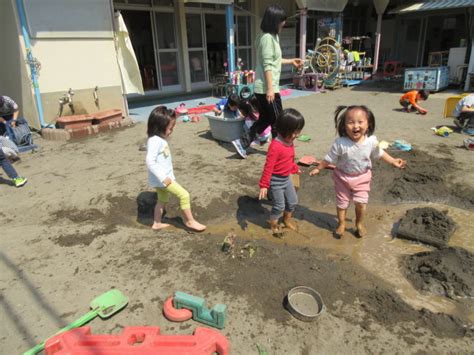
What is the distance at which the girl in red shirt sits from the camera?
3.06 m

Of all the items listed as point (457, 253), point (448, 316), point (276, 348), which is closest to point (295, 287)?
point (276, 348)

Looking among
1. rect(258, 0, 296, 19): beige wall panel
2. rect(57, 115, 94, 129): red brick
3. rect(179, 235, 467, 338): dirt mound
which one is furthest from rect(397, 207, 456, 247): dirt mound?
rect(258, 0, 296, 19): beige wall panel

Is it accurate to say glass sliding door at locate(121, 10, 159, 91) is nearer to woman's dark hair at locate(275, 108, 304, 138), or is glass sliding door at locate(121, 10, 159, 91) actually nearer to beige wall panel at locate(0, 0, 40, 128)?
beige wall panel at locate(0, 0, 40, 128)

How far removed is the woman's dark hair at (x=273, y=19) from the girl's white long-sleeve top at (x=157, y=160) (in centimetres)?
232

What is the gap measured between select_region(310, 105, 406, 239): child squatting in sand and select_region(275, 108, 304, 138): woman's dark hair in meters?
0.35

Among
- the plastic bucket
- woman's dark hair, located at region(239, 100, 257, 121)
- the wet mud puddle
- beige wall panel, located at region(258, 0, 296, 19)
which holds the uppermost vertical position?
beige wall panel, located at region(258, 0, 296, 19)

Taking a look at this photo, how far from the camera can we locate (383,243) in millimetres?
3299

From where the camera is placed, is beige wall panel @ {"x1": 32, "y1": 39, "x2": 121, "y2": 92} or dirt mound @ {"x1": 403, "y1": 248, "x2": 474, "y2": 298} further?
beige wall panel @ {"x1": 32, "y1": 39, "x2": 121, "y2": 92}

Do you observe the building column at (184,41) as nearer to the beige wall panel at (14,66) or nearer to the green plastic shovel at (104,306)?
the beige wall panel at (14,66)

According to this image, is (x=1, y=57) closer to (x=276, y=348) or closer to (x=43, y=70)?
(x=43, y=70)

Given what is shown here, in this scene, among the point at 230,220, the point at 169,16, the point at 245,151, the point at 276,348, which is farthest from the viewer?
the point at 169,16

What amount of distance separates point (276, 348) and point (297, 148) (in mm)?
4181

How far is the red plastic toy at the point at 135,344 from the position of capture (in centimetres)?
198

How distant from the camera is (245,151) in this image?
5484 millimetres
